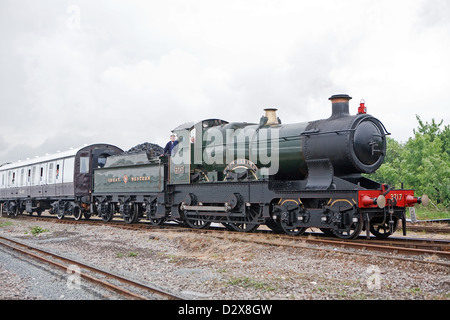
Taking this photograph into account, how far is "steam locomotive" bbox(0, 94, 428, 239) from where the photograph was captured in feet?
31.6

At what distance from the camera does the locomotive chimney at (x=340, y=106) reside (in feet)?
33.5

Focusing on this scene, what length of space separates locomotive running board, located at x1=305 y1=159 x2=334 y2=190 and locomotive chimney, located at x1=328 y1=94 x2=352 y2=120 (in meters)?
1.19

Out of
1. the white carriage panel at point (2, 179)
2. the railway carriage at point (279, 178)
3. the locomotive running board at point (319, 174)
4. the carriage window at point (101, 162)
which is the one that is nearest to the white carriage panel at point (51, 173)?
the carriage window at point (101, 162)

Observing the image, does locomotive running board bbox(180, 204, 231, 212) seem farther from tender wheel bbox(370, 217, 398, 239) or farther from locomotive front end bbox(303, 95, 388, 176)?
tender wheel bbox(370, 217, 398, 239)

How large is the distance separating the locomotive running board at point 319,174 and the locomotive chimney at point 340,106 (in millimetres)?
1186

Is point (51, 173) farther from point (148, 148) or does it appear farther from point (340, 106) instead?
point (340, 106)

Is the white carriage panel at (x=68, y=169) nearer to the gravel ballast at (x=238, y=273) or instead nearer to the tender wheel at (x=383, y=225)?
the gravel ballast at (x=238, y=273)

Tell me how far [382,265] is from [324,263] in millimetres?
994

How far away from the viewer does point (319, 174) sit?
400 inches

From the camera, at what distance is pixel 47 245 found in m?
10.6

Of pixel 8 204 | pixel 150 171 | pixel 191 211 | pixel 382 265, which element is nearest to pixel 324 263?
pixel 382 265

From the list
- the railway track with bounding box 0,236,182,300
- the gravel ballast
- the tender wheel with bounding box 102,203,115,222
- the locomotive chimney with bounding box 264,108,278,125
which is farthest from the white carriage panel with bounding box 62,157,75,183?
the locomotive chimney with bounding box 264,108,278,125

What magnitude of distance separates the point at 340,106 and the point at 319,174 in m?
1.78
